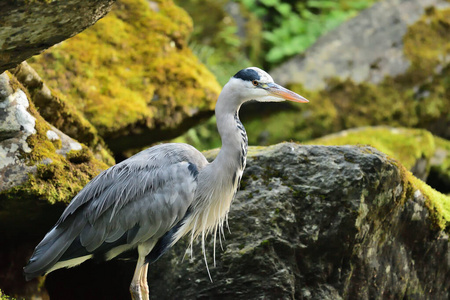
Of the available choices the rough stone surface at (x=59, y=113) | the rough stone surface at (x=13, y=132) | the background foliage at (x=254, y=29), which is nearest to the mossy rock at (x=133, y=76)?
the rough stone surface at (x=59, y=113)

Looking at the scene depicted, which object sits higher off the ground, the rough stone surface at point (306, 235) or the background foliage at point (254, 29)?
the rough stone surface at point (306, 235)

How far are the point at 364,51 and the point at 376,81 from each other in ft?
2.31

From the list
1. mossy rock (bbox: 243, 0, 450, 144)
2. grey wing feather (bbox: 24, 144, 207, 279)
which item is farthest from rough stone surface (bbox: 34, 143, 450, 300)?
mossy rock (bbox: 243, 0, 450, 144)

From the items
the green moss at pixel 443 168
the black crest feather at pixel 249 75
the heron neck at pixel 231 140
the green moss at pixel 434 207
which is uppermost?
the black crest feather at pixel 249 75

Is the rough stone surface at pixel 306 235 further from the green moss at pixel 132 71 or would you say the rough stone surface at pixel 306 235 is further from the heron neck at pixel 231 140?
the green moss at pixel 132 71

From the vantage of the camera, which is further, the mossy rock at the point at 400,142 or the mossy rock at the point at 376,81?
the mossy rock at the point at 376,81

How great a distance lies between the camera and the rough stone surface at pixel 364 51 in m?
9.88

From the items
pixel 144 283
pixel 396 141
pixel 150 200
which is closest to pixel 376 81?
pixel 396 141

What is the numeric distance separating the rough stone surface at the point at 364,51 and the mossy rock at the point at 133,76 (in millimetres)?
3293

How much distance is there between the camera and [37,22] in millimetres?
3352

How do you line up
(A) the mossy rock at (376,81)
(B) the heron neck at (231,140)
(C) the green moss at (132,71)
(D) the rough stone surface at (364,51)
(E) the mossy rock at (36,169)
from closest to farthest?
(E) the mossy rock at (36,169)
(B) the heron neck at (231,140)
(C) the green moss at (132,71)
(A) the mossy rock at (376,81)
(D) the rough stone surface at (364,51)

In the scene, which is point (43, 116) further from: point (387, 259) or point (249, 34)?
point (249, 34)

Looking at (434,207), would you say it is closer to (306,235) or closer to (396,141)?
(306,235)

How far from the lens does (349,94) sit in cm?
978
